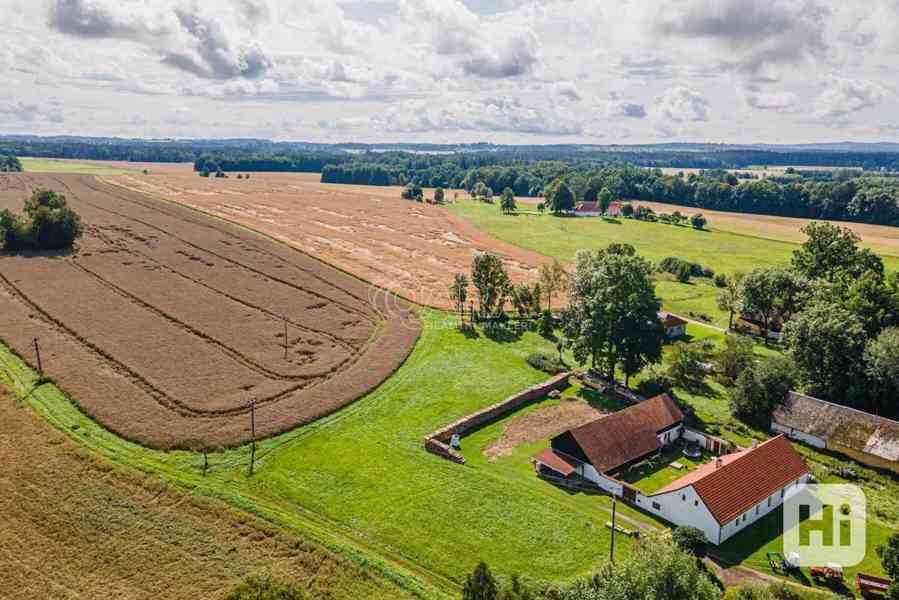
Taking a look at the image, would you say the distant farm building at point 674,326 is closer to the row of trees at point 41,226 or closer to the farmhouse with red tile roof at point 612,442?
the farmhouse with red tile roof at point 612,442

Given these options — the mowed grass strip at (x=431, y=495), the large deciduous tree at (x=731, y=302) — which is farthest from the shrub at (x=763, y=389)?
the large deciduous tree at (x=731, y=302)

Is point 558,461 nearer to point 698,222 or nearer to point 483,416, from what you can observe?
point 483,416

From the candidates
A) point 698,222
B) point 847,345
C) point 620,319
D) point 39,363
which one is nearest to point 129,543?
point 39,363

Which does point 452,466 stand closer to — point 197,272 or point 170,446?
point 170,446

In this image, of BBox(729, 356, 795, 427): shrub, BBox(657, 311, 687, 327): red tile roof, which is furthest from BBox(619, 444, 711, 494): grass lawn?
BBox(657, 311, 687, 327): red tile roof

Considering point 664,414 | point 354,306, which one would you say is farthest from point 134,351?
point 664,414

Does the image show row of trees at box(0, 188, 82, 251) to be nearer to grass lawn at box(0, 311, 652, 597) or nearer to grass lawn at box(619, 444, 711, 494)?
grass lawn at box(0, 311, 652, 597)
